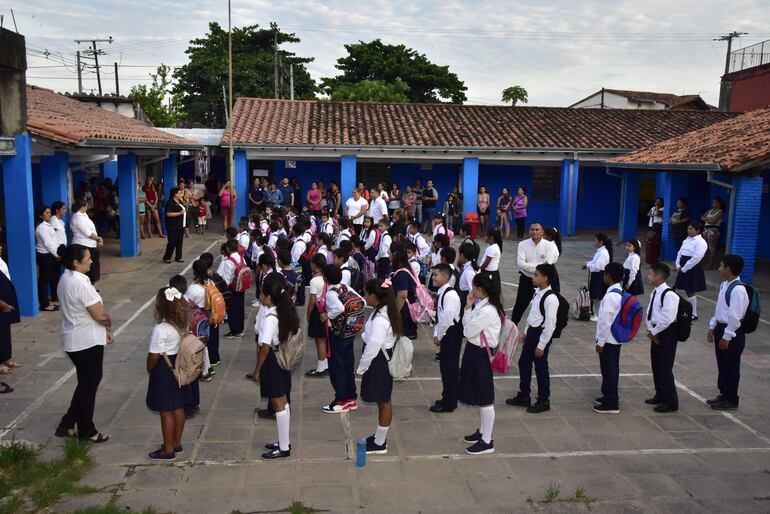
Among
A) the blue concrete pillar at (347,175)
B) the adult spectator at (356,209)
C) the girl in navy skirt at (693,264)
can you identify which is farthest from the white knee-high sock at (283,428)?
the blue concrete pillar at (347,175)

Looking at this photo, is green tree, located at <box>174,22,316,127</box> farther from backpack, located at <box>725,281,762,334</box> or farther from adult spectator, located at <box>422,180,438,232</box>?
backpack, located at <box>725,281,762,334</box>

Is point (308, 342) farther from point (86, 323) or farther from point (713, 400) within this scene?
point (713, 400)

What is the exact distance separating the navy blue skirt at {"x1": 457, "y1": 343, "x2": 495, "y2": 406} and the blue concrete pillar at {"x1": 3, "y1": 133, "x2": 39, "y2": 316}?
7186mm

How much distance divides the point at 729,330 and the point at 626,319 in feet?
3.65

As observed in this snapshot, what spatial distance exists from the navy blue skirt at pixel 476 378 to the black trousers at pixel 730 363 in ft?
9.07

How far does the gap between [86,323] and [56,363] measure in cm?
282

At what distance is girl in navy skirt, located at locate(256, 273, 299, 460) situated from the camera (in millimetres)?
5504

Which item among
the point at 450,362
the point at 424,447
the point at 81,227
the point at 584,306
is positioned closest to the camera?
the point at 424,447

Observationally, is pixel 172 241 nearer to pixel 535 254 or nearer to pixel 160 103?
pixel 535 254

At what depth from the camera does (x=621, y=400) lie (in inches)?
286

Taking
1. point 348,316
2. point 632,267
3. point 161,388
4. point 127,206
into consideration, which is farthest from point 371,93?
point 161,388

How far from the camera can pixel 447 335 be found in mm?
6496

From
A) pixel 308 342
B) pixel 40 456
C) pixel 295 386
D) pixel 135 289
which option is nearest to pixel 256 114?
pixel 135 289

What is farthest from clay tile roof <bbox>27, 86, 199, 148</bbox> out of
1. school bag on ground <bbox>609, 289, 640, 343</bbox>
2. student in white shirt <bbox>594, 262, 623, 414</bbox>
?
school bag on ground <bbox>609, 289, 640, 343</bbox>
